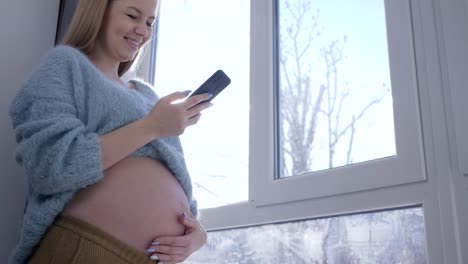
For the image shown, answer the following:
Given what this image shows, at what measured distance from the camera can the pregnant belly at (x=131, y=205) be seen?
0.87 meters

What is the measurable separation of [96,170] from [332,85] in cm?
76

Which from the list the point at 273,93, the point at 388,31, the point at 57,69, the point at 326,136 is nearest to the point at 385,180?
the point at 326,136

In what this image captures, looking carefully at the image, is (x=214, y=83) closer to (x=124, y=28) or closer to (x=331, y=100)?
(x=124, y=28)

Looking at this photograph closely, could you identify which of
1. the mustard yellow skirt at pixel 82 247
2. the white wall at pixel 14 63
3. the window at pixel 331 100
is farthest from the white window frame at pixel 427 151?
the white wall at pixel 14 63

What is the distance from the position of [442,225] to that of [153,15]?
83cm

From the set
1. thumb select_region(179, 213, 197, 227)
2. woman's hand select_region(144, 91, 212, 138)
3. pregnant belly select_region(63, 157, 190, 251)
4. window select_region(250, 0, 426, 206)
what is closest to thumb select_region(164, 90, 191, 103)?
woman's hand select_region(144, 91, 212, 138)

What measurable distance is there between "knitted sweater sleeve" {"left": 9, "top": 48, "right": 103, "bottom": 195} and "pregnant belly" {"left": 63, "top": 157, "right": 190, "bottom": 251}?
0.05 meters

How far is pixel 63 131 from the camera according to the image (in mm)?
846

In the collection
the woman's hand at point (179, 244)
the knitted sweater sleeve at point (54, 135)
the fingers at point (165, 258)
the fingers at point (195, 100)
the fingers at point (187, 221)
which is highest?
the fingers at point (195, 100)

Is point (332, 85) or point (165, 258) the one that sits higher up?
point (332, 85)

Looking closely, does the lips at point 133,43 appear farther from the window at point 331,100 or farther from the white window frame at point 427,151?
the white window frame at point 427,151

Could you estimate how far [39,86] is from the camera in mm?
909

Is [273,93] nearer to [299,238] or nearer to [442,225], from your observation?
[299,238]

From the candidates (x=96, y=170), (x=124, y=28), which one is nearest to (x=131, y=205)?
(x=96, y=170)
